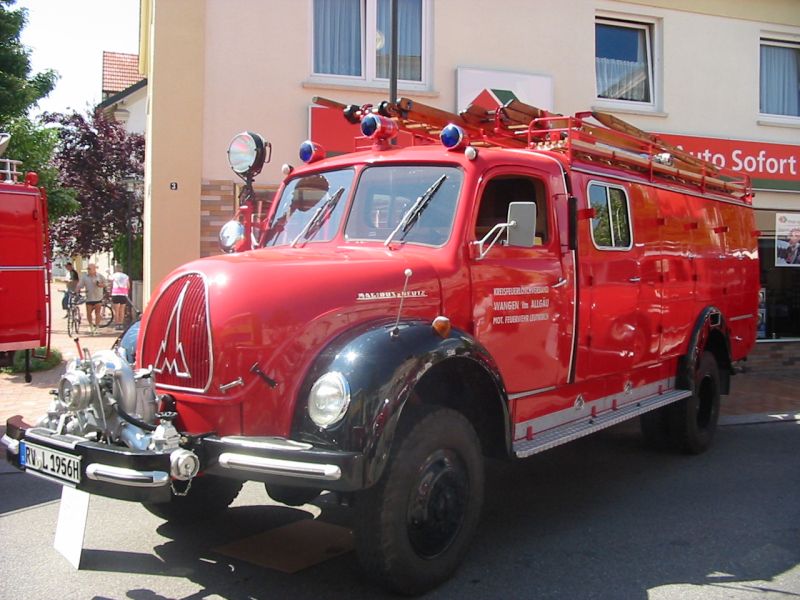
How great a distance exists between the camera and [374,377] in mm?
3502

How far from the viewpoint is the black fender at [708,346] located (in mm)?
6711

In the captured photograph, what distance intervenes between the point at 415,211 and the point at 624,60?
28.7 ft

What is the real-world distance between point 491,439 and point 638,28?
9766 mm

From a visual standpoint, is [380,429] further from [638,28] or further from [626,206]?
[638,28]

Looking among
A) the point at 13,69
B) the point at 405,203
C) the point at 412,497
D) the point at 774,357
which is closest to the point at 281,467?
the point at 412,497

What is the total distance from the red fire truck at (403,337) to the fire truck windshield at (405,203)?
1 cm

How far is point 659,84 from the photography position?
39.0 feet

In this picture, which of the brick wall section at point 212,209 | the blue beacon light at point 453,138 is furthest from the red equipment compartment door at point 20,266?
the blue beacon light at point 453,138

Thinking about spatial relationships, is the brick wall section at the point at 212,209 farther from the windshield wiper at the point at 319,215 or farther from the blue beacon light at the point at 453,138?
the blue beacon light at the point at 453,138

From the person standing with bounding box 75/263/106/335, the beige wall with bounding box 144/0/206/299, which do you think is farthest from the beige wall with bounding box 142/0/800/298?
the person standing with bounding box 75/263/106/335

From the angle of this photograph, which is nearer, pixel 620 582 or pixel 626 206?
pixel 620 582

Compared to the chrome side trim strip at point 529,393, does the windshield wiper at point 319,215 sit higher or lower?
higher

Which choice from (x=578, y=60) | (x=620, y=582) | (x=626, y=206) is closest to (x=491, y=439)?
(x=620, y=582)

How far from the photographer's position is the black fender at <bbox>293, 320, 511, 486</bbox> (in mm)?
3418
